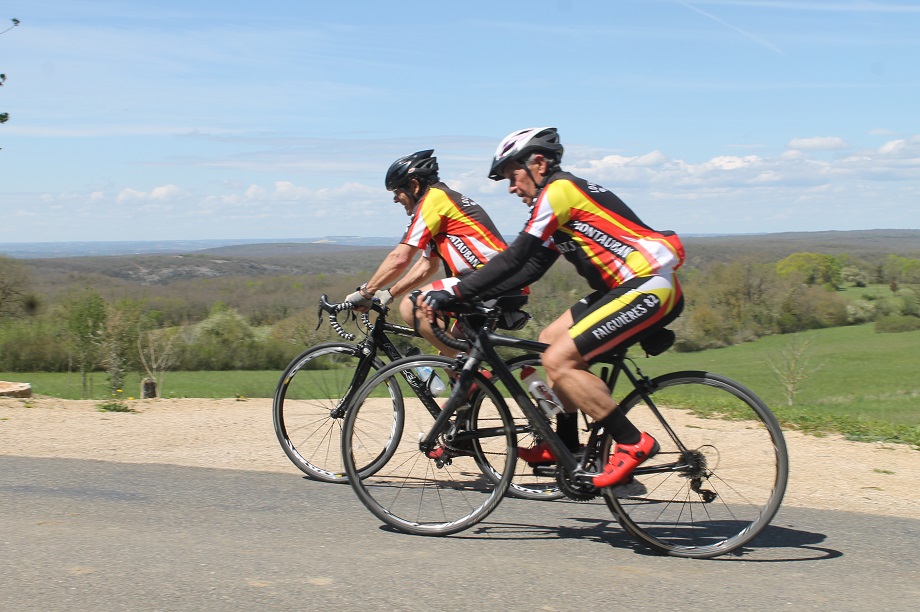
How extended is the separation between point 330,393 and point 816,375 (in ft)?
213

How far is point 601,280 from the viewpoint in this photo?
15.3 ft

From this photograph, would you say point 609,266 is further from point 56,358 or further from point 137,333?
point 56,358

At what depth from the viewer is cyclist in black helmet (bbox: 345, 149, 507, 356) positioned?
604 centimetres

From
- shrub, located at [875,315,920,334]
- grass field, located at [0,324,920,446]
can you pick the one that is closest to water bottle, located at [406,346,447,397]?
grass field, located at [0,324,920,446]

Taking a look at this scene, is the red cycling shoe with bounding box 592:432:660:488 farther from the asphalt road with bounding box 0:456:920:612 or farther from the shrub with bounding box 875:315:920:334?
the shrub with bounding box 875:315:920:334

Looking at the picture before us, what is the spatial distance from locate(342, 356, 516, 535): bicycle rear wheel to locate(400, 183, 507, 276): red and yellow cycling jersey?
41.0 inches

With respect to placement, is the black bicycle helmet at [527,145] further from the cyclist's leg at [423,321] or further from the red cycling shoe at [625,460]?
the red cycling shoe at [625,460]

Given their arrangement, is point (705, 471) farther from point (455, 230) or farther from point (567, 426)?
point (455, 230)

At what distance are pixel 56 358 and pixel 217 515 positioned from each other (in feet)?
160

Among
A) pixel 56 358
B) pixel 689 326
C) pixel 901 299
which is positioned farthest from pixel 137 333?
pixel 901 299

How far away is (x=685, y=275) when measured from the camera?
8650 cm

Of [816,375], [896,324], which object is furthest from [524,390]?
[896,324]

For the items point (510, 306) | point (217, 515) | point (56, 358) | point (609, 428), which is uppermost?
point (510, 306)

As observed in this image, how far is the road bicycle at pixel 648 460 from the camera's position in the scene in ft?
15.0
